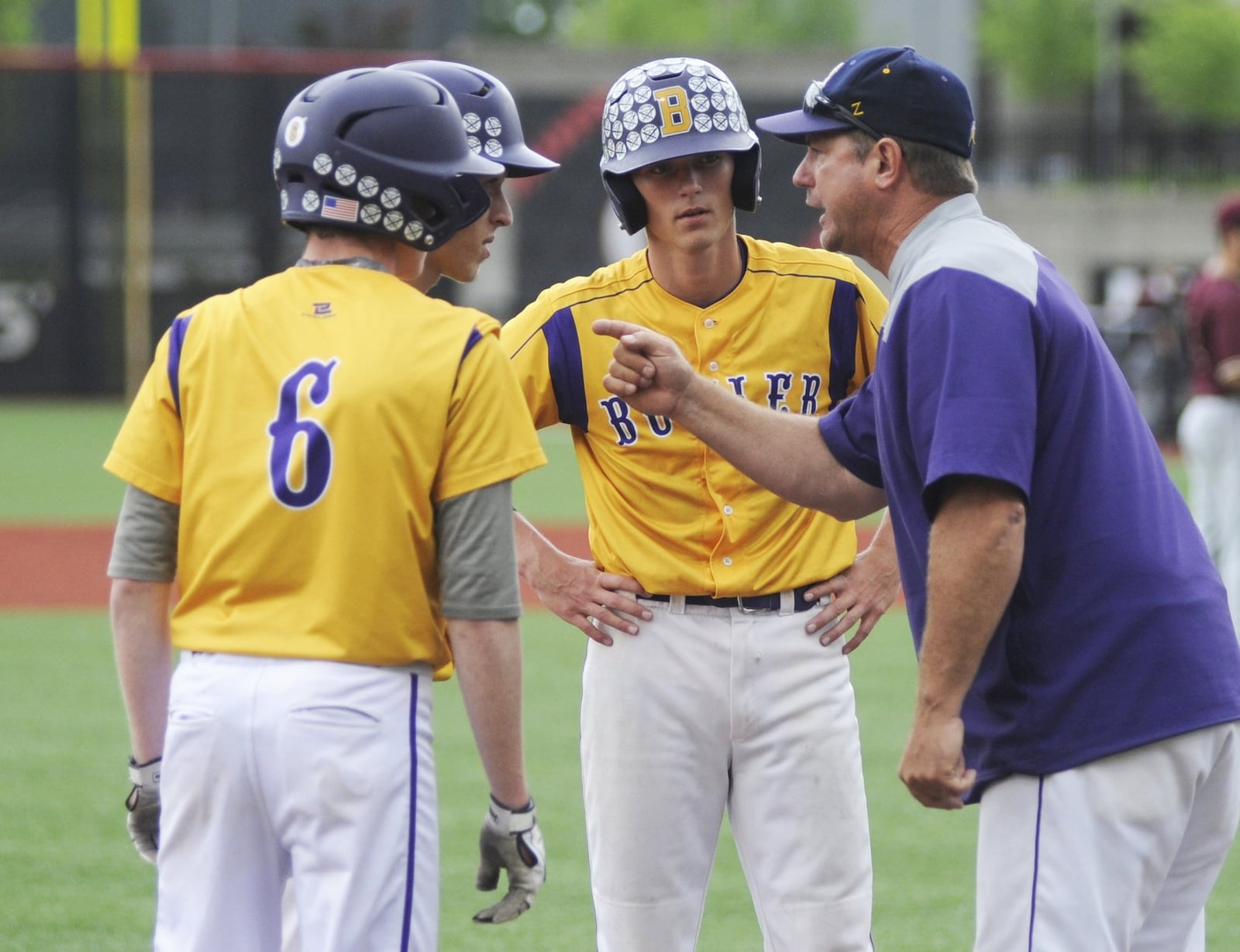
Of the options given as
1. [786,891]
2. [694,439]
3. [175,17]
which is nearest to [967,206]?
[694,439]

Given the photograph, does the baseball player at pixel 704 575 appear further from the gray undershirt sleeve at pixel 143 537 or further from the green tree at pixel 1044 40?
the green tree at pixel 1044 40

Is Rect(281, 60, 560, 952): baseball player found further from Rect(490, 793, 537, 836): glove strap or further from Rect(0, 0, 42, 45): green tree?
Rect(0, 0, 42, 45): green tree

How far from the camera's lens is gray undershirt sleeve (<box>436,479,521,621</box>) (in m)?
2.87

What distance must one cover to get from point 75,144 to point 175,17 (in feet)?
49.0

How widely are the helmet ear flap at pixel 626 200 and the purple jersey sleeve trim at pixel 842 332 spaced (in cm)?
52

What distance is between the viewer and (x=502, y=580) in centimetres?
289

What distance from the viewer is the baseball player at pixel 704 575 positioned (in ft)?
12.5

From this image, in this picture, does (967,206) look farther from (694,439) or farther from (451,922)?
(451,922)

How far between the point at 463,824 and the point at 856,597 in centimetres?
289

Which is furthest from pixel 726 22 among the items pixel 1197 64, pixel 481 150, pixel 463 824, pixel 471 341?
pixel 471 341

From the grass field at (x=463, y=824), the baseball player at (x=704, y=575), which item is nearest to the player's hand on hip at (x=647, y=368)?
the baseball player at (x=704, y=575)

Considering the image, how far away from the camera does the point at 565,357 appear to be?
4.03 meters

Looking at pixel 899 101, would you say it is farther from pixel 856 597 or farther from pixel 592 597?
pixel 592 597

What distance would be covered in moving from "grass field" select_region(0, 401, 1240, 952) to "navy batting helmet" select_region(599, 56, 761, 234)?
8.32ft
